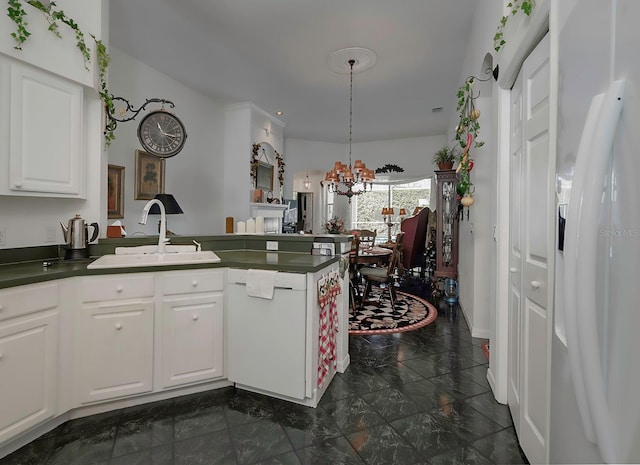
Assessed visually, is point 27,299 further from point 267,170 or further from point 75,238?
point 267,170

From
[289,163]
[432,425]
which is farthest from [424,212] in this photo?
[432,425]

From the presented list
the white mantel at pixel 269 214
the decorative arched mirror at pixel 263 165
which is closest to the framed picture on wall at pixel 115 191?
the white mantel at pixel 269 214

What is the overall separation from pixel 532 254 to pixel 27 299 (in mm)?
2660

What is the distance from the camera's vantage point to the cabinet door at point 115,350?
78.0 inches

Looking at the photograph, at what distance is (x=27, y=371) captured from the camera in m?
1.73

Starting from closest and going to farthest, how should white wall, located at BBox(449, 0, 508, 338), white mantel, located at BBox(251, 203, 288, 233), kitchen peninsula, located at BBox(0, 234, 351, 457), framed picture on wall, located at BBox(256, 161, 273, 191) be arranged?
kitchen peninsula, located at BBox(0, 234, 351, 457) < white wall, located at BBox(449, 0, 508, 338) < white mantel, located at BBox(251, 203, 288, 233) < framed picture on wall, located at BBox(256, 161, 273, 191)

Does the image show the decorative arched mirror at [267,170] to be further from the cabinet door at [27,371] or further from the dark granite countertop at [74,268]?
the cabinet door at [27,371]

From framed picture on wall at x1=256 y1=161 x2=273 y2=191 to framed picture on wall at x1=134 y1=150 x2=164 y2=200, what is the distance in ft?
6.12

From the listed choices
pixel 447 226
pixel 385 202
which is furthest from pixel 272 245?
pixel 385 202

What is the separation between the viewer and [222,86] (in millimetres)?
5234

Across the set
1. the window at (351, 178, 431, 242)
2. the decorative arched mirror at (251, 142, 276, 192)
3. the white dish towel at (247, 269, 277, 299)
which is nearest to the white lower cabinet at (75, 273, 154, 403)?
the white dish towel at (247, 269, 277, 299)

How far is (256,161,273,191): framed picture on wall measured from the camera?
618 cm

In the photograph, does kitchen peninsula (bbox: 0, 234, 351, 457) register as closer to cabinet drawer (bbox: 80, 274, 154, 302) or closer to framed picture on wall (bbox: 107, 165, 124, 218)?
cabinet drawer (bbox: 80, 274, 154, 302)

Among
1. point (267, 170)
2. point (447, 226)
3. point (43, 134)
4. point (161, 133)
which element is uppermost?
point (267, 170)
